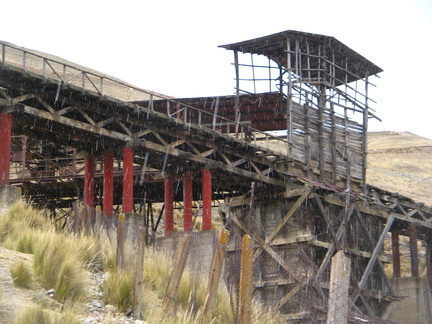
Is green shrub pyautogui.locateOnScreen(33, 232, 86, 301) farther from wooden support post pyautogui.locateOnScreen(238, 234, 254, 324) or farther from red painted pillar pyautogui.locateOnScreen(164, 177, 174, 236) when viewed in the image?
red painted pillar pyautogui.locateOnScreen(164, 177, 174, 236)

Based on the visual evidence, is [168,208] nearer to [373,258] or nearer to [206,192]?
[206,192]

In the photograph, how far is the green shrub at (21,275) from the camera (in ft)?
38.2

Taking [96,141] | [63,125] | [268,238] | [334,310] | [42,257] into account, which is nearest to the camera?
[334,310]

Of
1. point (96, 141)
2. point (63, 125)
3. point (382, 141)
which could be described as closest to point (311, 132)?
point (96, 141)

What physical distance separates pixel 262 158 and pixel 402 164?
60.3 meters

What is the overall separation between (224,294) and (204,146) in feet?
39.6

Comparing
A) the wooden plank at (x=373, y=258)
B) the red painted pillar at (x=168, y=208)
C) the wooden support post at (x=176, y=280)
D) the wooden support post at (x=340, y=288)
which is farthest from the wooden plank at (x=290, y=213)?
the wooden support post at (x=340, y=288)

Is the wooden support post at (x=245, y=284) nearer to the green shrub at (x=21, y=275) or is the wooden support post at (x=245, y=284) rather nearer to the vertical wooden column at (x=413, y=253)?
the green shrub at (x=21, y=275)

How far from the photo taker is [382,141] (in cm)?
10669

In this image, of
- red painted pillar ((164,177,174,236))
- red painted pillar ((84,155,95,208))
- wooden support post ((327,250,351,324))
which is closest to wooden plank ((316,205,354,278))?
red painted pillar ((164,177,174,236))

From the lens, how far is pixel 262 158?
1082 inches

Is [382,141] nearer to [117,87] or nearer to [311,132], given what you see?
[117,87]

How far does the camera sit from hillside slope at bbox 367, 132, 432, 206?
218 feet

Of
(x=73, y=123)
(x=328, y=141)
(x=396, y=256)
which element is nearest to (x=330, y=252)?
(x=328, y=141)
